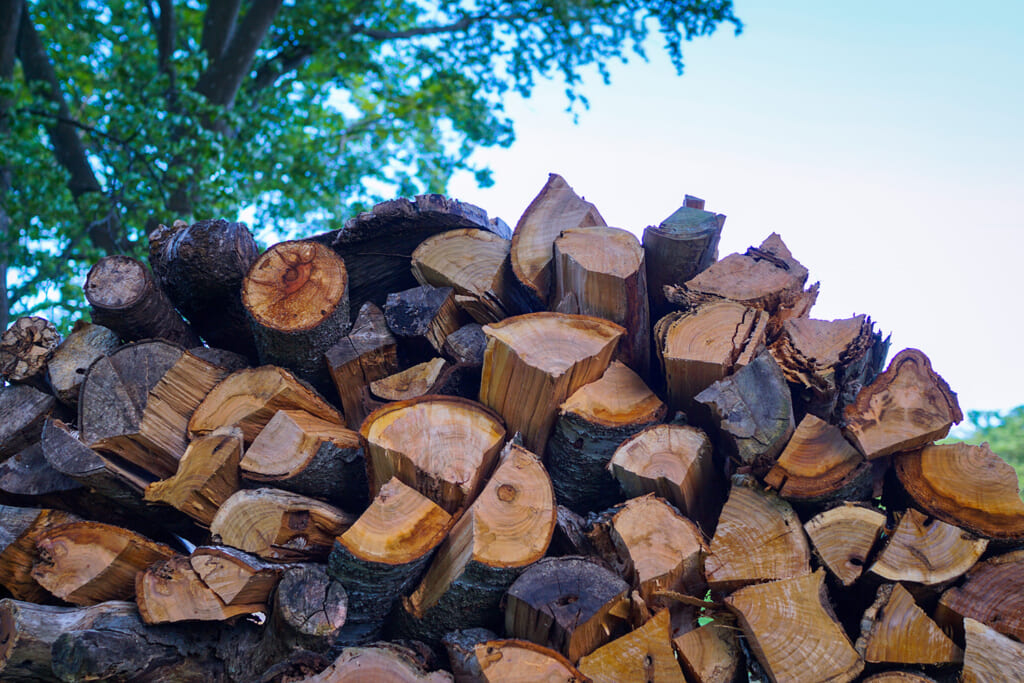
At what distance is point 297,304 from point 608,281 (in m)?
1.00

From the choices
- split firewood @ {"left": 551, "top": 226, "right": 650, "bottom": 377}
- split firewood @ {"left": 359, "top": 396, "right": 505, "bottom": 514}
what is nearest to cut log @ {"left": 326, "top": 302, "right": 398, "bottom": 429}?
split firewood @ {"left": 359, "top": 396, "right": 505, "bottom": 514}

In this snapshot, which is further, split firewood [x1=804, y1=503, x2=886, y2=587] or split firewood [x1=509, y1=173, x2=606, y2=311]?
split firewood [x1=509, y1=173, x2=606, y2=311]

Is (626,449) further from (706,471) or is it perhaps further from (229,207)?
(229,207)

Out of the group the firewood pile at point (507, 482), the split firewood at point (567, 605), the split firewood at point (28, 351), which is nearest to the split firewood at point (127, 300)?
the firewood pile at point (507, 482)

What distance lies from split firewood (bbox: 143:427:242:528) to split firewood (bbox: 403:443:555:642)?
692 millimetres

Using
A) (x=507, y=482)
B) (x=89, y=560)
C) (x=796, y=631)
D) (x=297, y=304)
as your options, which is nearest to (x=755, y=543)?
(x=796, y=631)

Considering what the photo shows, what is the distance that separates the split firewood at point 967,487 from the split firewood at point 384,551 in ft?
4.35

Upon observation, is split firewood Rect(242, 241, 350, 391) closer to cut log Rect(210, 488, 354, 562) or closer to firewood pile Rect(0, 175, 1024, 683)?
firewood pile Rect(0, 175, 1024, 683)

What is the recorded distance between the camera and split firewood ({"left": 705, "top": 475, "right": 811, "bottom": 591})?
1.97 meters

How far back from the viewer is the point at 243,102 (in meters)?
7.66

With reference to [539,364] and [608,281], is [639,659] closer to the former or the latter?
[539,364]

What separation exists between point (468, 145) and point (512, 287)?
8.09 m

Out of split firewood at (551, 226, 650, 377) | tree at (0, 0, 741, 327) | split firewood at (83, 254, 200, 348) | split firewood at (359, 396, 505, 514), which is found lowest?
split firewood at (359, 396, 505, 514)

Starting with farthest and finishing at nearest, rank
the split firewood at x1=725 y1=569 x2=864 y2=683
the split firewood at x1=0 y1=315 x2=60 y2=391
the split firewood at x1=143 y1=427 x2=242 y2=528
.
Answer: the split firewood at x1=0 y1=315 x2=60 y2=391 → the split firewood at x1=143 y1=427 x2=242 y2=528 → the split firewood at x1=725 y1=569 x2=864 y2=683
